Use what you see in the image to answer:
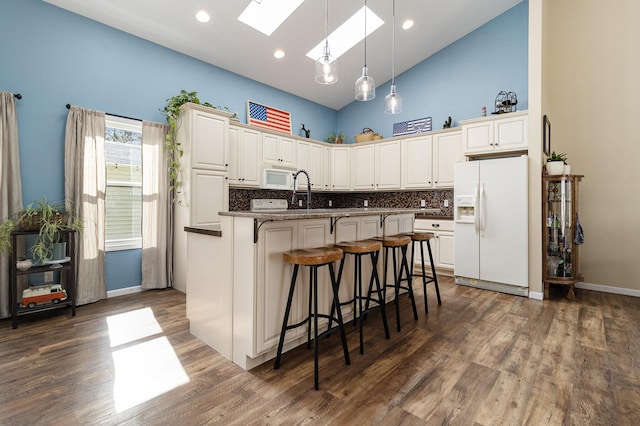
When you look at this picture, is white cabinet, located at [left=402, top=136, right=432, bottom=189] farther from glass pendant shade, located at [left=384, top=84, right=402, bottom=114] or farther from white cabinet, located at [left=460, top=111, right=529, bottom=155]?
glass pendant shade, located at [left=384, top=84, right=402, bottom=114]

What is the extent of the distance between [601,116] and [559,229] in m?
1.72

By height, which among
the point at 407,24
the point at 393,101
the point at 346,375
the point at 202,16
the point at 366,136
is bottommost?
the point at 346,375

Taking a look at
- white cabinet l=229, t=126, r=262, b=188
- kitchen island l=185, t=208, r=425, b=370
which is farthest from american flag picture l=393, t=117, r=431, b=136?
kitchen island l=185, t=208, r=425, b=370

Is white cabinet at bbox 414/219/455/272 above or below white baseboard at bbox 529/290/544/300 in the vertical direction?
above

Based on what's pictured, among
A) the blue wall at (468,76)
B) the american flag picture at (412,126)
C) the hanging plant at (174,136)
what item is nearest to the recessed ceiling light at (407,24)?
the blue wall at (468,76)

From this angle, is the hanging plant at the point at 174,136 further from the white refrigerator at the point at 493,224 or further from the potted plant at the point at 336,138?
the white refrigerator at the point at 493,224

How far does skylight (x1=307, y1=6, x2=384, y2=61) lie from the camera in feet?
14.3

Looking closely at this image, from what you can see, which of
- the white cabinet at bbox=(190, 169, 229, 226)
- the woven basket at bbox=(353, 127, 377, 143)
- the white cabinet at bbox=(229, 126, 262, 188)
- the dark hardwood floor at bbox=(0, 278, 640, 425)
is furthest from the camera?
the woven basket at bbox=(353, 127, 377, 143)

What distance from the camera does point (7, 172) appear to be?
9.49 feet

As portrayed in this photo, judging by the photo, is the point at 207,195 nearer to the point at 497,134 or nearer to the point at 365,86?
Answer: the point at 365,86

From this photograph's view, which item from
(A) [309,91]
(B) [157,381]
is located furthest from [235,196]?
(B) [157,381]

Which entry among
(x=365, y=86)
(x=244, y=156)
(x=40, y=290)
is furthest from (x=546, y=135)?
(x=40, y=290)

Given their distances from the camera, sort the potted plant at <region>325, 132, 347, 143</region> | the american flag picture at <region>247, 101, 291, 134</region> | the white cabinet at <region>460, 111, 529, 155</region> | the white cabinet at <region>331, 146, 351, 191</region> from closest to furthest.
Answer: the white cabinet at <region>460, 111, 529, 155</region> → the american flag picture at <region>247, 101, 291, 134</region> → the white cabinet at <region>331, 146, 351, 191</region> → the potted plant at <region>325, 132, 347, 143</region>

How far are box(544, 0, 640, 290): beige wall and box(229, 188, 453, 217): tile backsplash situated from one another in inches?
70.7
